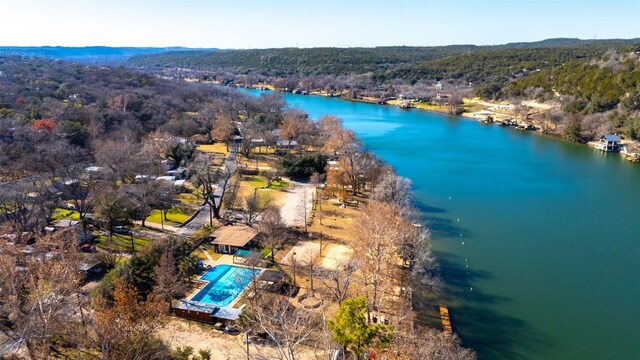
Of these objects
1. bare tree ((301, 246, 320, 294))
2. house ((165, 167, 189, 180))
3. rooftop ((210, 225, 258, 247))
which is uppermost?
house ((165, 167, 189, 180))

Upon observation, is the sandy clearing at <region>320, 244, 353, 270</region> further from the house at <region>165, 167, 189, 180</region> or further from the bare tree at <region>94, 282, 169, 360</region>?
the house at <region>165, 167, 189, 180</region>

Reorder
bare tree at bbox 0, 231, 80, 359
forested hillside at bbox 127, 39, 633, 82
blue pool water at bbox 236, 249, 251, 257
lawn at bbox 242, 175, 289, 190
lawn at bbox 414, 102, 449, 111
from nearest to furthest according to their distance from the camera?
1. bare tree at bbox 0, 231, 80, 359
2. blue pool water at bbox 236, 249, 251, 257
3. lawn at bbox 242, 175, 289, 190
4. lawn at bbox 414, 102, 449, 111
5. forested hillside at bbox 127, 39, 633, 82

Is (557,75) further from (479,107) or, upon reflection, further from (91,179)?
(91,179)

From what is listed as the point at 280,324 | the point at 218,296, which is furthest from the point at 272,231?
the point at 280,324

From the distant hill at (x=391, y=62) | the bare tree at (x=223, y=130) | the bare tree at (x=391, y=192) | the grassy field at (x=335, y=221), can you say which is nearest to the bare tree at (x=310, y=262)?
the grassy field at (x=335, y=221)

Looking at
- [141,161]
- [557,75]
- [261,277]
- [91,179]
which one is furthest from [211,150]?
[557,75]

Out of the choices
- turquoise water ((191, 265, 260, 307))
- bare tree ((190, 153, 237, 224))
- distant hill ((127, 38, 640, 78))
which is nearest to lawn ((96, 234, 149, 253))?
bare tree ((190, 153, 237, 224))
